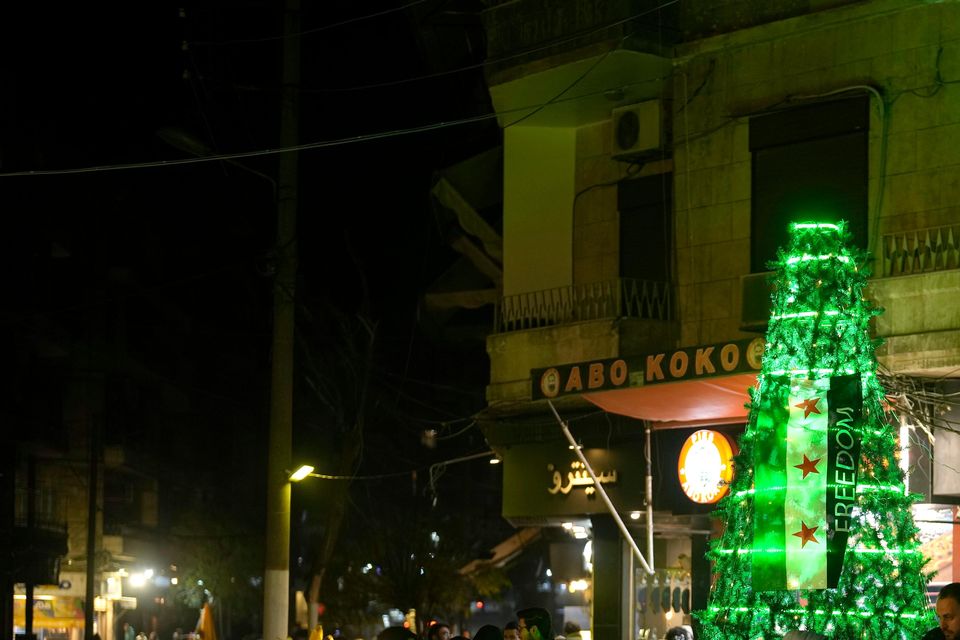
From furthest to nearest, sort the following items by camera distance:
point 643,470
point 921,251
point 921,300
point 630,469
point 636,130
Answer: point 630,469 → point 636,130 → point 643,470 → point 921,251 → point 921,300

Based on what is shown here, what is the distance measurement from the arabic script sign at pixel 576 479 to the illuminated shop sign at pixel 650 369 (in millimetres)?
2812

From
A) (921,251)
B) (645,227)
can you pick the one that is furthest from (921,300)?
(645,227)

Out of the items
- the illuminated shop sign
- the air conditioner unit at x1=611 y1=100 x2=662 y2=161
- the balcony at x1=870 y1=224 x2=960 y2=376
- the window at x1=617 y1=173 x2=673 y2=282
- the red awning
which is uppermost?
the air conditioner unit at x1=611 y1=100 x2=662 y2=161

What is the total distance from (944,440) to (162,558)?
45.7 meters

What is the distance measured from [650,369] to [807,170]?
147 inches

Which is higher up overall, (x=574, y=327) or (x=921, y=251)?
(x=921, y=251)

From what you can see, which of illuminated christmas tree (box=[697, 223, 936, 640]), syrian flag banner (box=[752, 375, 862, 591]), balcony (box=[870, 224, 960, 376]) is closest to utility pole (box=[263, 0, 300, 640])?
balcony (box=[870, 224, 960, 376])

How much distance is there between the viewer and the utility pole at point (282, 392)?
60.3 feet

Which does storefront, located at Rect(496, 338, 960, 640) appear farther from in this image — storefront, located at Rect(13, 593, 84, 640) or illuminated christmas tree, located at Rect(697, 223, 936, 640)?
storefront, located at Rect(13, 593, 84, 640)

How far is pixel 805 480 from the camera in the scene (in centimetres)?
1153

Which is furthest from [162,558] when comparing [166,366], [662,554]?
[662,554]

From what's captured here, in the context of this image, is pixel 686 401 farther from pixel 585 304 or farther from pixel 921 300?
pixel 585 304

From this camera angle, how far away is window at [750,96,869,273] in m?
17.1

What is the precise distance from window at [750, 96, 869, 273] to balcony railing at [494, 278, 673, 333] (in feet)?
5.36
